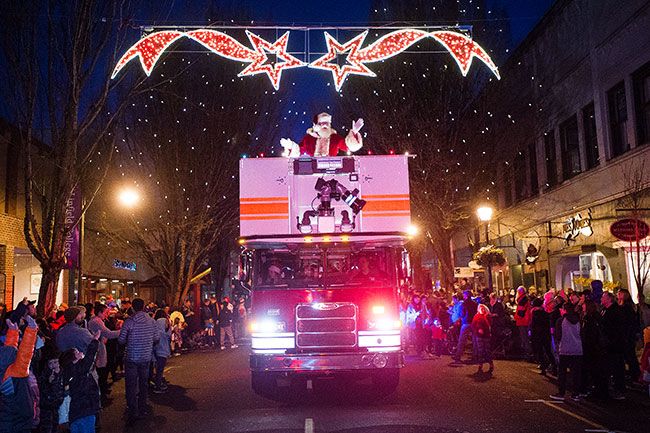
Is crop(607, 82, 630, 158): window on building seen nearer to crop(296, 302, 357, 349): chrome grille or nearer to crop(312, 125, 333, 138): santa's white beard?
crop(312, 125, 333, 138): santa's white beard

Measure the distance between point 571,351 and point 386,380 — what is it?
320cm

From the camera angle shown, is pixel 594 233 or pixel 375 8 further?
pixel 375 8

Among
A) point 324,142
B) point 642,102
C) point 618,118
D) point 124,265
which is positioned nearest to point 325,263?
point 324,142

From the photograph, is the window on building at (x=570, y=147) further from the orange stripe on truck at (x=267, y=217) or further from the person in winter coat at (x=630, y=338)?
the orange stripe on truck at (x=267, y=217)

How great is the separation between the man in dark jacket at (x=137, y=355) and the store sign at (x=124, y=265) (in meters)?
20.8

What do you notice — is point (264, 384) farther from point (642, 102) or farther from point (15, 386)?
point (642, 102)

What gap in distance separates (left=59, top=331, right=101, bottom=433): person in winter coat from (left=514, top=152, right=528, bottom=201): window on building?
22664 mm

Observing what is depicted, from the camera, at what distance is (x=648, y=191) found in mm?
16609

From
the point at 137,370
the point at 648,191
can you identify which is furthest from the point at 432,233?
the point at 137,370

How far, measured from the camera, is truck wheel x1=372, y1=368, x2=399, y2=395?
11.3 meters

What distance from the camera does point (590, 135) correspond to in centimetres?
2114

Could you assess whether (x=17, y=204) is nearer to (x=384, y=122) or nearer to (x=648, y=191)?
(x=384, y=122)

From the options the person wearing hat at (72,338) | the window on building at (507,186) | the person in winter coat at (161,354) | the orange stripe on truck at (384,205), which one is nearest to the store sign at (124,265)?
the window on building at (507,186)

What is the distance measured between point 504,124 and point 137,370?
19876 mm
